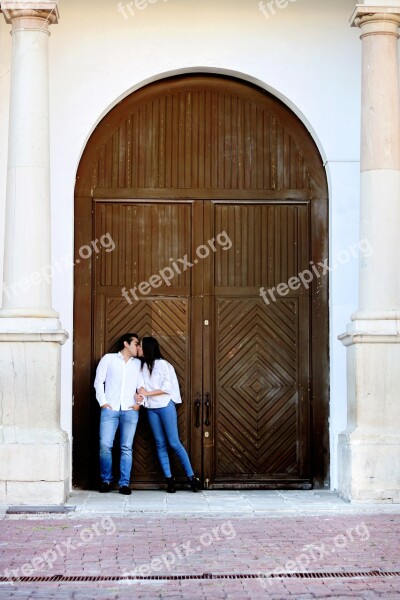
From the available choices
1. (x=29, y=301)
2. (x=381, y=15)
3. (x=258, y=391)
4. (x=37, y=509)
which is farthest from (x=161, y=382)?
(x=381, y=15)

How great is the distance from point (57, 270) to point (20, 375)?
1865 mm

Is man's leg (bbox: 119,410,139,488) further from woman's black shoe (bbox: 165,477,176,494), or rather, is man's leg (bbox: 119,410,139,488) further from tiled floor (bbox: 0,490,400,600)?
woman's black shoe (bbox: 165,477,176,494)

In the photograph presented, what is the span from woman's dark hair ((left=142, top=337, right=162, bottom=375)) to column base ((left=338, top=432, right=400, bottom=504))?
2663 millimetres

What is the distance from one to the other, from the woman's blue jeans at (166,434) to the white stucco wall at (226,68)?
156cm

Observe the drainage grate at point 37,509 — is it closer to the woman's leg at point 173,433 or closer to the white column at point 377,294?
the woman's leg at point 173,433

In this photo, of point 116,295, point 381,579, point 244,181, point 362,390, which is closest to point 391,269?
point 362,390

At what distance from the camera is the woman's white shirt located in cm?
1434

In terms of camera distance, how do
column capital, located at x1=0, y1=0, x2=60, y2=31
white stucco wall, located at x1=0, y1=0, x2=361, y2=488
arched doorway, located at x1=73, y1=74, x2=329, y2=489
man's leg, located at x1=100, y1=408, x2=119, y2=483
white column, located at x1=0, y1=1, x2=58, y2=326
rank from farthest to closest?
1. arched doorway, located at x1=73, y1=74, x2=329, y2=489
2. white stucco wall, located at x1=0, y1=0, x2=361, y2=488
3. man's leg, located at x1=100, y1=408, x2=119, y2=483
4. column capital, located at x1=0, y1=0, x2=60, y2=31
5. white column, located at x1=0, y1=1, x2=58, y2=326

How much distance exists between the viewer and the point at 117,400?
1427cm

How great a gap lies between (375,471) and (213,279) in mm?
3361

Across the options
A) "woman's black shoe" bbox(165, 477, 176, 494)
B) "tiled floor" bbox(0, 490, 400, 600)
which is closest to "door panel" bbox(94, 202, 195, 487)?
"woman's black shoe" bbox(165, 477, 176, 494)

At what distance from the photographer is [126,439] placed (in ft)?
46.5

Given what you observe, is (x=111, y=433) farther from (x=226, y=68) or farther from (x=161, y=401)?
(x=226, y=68)

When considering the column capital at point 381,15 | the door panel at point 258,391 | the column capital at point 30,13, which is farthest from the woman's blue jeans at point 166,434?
the column capital at point 381,15
